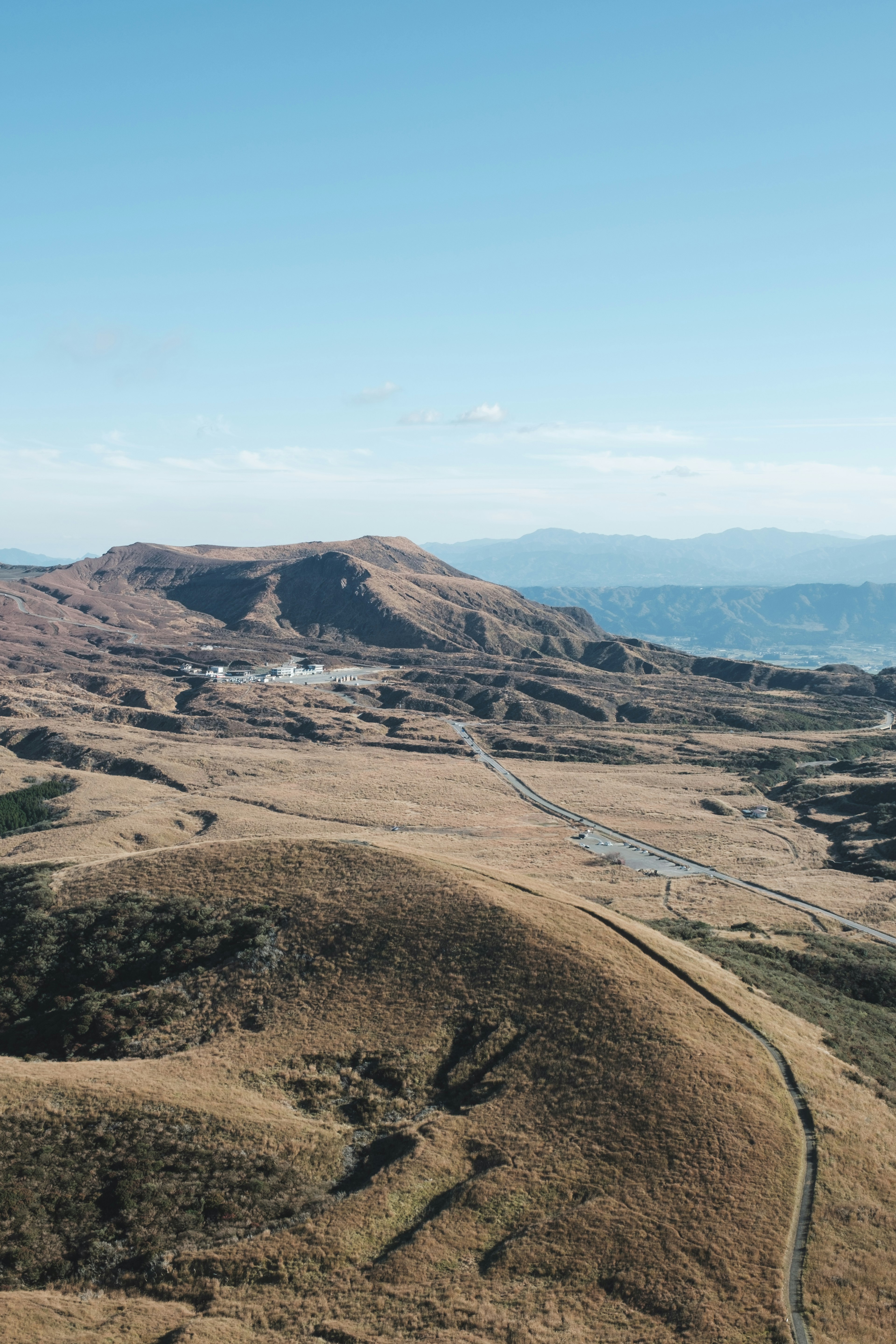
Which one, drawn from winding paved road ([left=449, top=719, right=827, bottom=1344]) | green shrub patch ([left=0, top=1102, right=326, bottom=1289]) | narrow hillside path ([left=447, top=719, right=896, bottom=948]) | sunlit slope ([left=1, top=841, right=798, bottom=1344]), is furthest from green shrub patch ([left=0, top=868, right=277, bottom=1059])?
narrow hillside path ([left=447, top=719, right=896, bottom=948])

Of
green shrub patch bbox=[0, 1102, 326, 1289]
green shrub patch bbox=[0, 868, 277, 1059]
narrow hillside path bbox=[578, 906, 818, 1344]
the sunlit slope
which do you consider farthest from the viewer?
green shrub patch bbox=[0, 868, 277, 1059]

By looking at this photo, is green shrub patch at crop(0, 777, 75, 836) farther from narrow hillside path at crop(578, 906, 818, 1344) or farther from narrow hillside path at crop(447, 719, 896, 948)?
narrow hillside path at crop(578, 906, 818, 1344)

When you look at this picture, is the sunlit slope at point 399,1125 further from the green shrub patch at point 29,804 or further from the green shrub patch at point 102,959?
Result: the green shrub patch at point 29,804

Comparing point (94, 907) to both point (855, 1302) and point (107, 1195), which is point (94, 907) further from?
point (855, 1302)

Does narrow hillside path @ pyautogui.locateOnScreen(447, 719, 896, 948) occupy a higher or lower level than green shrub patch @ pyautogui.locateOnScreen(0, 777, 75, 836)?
Result: lower

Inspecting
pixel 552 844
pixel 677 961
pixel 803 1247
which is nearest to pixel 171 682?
pixel 552 844

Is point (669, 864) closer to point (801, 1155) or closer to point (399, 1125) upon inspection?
point (801, 1155)

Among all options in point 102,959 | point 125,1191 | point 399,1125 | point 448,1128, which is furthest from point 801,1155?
point 102,959
